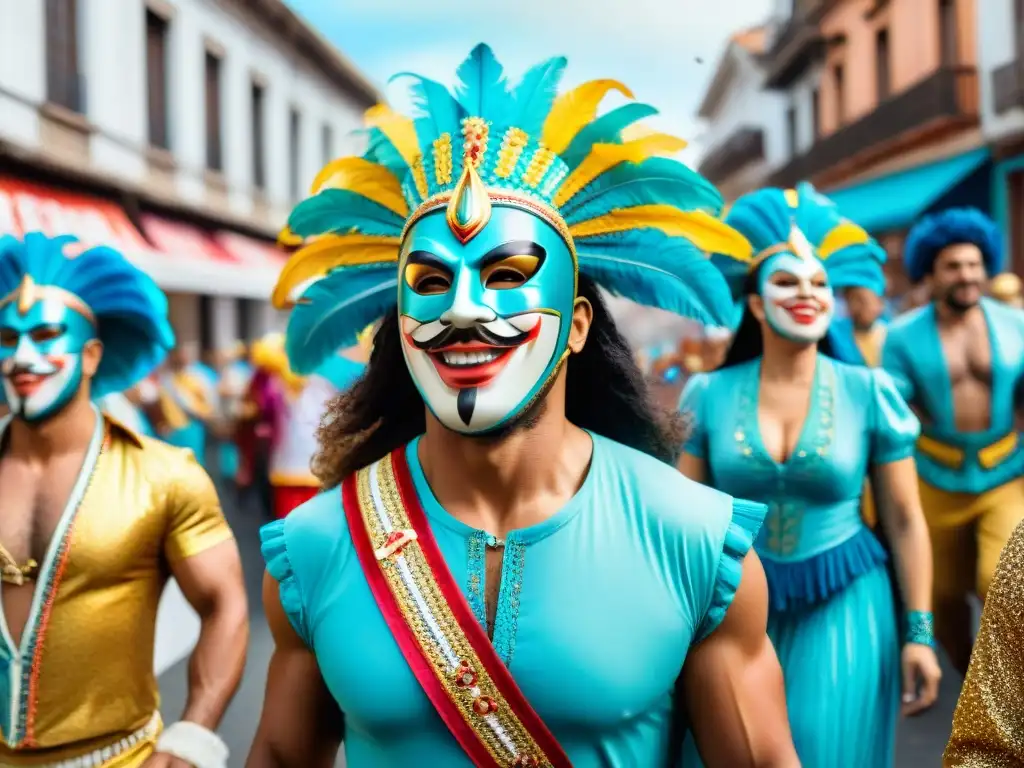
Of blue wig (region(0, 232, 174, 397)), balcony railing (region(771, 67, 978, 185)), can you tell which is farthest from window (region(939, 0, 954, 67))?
blue wig (region(0, 232, 174, 397))

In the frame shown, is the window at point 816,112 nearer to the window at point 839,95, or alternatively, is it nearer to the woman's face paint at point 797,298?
the window at point 839,95

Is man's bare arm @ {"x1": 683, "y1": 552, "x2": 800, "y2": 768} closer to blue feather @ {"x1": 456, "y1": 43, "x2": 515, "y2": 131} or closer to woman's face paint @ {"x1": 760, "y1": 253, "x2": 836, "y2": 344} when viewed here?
blue feather @ {"x1": 456, "y1": 43, "x2": 515, "y2": 131}

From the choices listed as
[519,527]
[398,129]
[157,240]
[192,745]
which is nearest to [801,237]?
[398,129]

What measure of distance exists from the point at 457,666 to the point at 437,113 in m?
1.00

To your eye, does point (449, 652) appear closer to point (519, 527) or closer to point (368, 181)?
point (519, 527)

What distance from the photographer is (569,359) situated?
7.68 feet

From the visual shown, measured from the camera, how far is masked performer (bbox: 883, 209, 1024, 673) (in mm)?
5016

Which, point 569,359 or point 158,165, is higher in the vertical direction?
point 158,165

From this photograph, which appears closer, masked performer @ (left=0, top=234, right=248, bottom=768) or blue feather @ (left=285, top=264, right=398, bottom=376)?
blue feather @ (left=285, top=264, right=398, bottom=376)

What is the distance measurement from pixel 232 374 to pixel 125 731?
10633 mm

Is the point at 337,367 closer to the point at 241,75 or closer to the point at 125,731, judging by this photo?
the point at 125,731

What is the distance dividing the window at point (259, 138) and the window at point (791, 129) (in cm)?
1423

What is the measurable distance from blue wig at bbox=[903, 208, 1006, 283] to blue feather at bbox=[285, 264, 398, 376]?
11.4 ft

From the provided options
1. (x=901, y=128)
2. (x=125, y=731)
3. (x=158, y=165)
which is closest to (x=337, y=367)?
(x=125, y=731)
